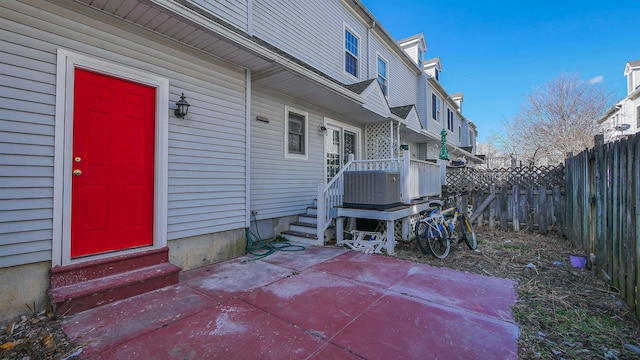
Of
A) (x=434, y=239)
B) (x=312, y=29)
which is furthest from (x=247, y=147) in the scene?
(x=312, y=29)

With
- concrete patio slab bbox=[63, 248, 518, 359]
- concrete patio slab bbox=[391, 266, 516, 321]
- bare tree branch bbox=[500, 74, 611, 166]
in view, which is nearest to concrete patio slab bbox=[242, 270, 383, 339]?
concrete patio slab bbox=[63, 248, 518, 359]

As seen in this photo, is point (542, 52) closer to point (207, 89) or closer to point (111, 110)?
point (207, 89)

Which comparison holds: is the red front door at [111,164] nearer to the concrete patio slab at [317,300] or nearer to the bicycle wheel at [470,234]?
the concrete patio slab at [317,300]

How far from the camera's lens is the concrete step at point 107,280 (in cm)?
287

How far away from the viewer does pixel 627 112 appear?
16953 mm

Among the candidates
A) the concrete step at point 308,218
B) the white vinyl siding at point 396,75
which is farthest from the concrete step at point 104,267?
the white vinyl siding at point 396,75

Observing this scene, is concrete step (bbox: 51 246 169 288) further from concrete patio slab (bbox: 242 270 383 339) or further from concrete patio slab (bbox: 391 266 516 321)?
concrete patio slab (bbox: 391 266 516 321)

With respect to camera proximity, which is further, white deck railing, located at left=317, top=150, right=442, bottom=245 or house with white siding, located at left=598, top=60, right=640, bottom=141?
house with white siding, located at left=598, top=60, right=640, bottom=141

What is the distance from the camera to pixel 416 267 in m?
4.44

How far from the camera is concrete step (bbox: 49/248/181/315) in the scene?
9.40 feet

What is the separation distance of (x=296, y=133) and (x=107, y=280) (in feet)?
15.3

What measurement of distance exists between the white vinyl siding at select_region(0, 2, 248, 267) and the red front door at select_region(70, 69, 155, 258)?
0.24 metres

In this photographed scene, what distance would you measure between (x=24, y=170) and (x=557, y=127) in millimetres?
24635

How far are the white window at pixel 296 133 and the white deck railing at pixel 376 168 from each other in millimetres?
1206
